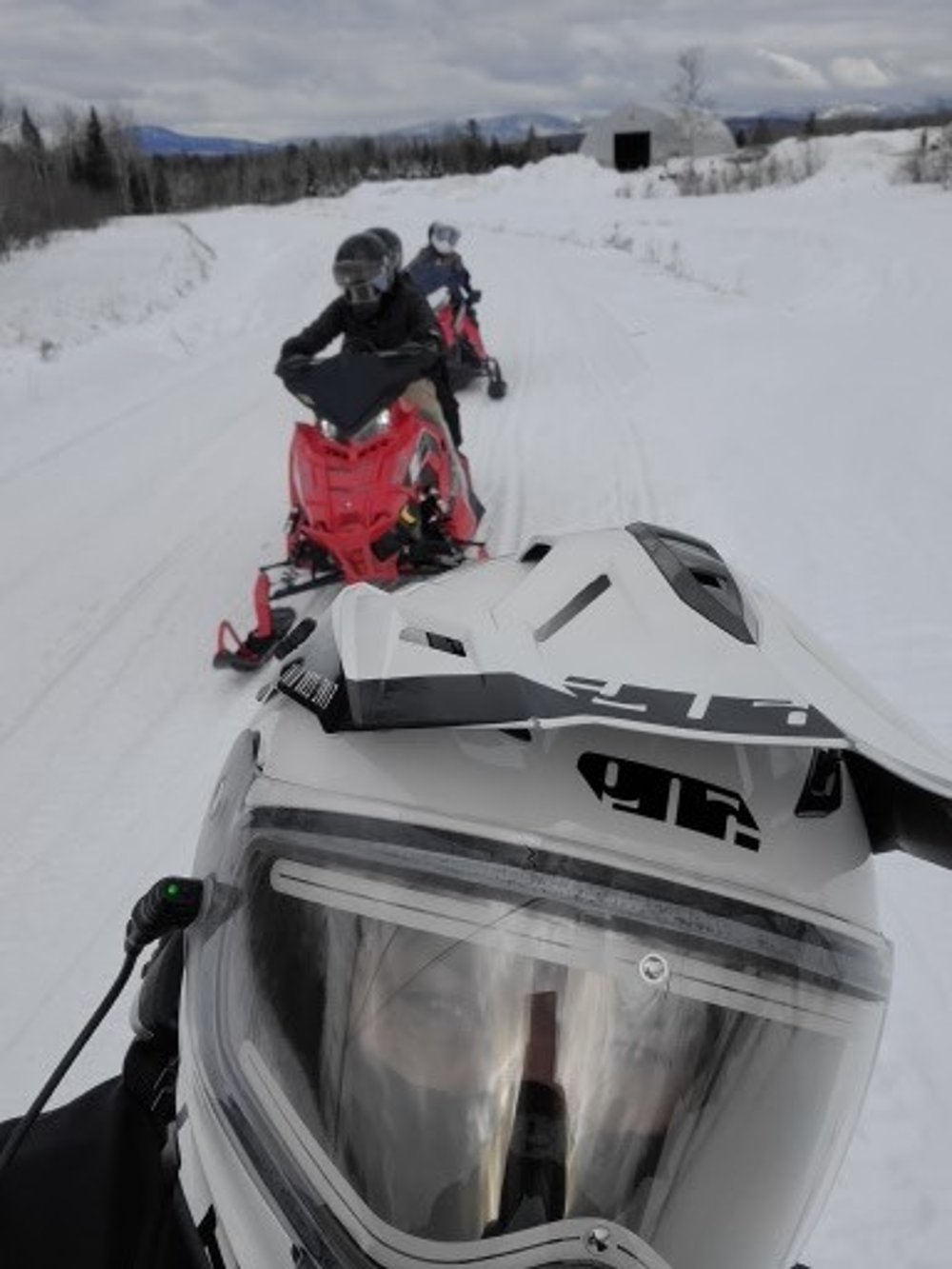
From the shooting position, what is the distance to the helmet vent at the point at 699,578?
4.24ft

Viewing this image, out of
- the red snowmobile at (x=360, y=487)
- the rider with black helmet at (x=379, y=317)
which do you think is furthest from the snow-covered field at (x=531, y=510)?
the rider with black helmet at (x=379, y=317)

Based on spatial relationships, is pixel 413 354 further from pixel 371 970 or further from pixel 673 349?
pixel 673 349

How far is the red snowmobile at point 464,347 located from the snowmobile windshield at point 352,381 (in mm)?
3977

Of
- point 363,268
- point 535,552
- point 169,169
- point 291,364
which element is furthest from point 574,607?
point 169,169

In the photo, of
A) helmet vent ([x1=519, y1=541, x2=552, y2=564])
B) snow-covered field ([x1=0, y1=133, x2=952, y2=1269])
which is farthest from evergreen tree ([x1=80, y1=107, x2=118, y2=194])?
helmet vent ([x1=519, y1=541, x2=552, y2=564])

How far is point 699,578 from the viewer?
1.43 metres

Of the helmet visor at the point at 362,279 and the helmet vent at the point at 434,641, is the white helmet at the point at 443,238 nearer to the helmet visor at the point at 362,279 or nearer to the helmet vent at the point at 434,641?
the helmet visor at the point at 362,279

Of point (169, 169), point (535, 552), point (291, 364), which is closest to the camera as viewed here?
point (535, 552)

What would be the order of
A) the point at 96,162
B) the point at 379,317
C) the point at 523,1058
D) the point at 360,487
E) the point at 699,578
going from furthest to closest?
1. the point at 96,162
2. the point at 379,317
3. the point at 360,487
4. the point at 699,578
5. the point at 523,1058

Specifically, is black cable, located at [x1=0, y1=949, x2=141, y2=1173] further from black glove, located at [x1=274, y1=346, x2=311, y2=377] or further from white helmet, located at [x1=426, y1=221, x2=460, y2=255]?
white helmet, located at [x1=426, y1=221, x2=460, y2=255]

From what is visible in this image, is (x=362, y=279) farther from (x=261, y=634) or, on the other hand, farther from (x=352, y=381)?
(x=261, y=634)

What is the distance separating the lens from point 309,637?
4.96 feet

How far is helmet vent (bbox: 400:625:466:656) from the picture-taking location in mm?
1223

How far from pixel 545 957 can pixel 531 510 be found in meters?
5.28
